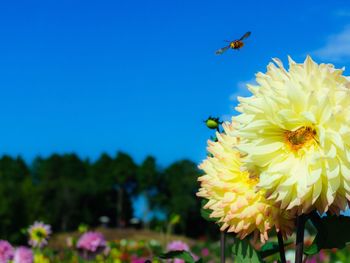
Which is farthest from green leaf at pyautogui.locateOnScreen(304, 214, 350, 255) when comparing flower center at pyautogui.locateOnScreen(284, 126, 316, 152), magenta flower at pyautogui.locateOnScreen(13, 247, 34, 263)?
magenta flower at pyautogui.locateOnScreen(13, 247, 34, 263)

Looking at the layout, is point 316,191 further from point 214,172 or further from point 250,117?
point 214,172

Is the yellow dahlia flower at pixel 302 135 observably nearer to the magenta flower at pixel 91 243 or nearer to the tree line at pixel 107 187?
the magenta flower at pixel 91 243

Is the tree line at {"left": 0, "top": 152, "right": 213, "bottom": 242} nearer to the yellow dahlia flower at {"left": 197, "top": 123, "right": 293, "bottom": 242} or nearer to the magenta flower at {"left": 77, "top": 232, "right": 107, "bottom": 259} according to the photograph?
the magenta flower at {"left": 77, "top": 232, "right": 107, "bottom": 259}

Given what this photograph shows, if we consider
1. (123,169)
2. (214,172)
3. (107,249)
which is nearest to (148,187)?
(123,169)

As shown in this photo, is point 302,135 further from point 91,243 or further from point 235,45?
point 91,243

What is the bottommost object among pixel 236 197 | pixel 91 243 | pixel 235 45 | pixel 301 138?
pixel 236 197

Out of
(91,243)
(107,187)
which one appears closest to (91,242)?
(91,243)
